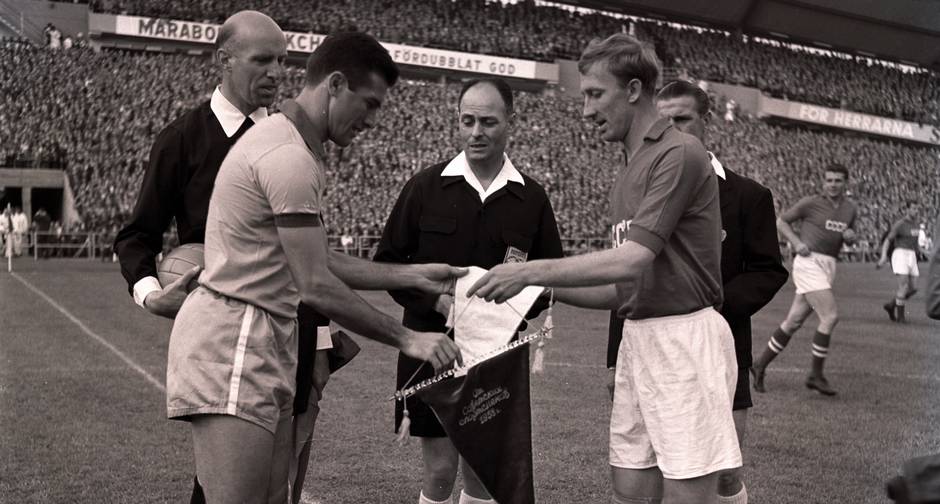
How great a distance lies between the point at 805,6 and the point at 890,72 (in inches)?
394

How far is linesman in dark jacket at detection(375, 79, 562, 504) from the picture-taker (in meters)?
4.64

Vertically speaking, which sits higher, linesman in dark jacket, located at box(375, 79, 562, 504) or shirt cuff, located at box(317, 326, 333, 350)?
linesman in dark jacket, located at box(375, 79, 562, 504)

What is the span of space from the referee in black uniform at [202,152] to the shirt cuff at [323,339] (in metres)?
0.12

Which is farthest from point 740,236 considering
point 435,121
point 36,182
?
point 435,121

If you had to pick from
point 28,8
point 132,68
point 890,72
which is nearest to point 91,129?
point 132,68

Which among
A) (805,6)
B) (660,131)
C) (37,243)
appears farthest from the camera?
(805,6)

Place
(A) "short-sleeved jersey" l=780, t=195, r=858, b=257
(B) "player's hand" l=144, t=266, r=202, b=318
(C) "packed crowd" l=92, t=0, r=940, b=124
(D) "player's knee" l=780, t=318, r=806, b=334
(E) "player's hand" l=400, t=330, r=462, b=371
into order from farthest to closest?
(C) "packed crowd" l=92, t=0, r=940, b=124, (A) "short-sleeved jersey" l=780, t=195, r=858, b=257, (D) "player's knee" l=780, t=318, r=806, b=334, (B) "player's hand" l=144, t=266, r=202, b=318, (E) "player's hand" l=400, t=330, r=462, b=371

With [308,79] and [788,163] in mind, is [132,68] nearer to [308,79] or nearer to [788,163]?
[788,163]

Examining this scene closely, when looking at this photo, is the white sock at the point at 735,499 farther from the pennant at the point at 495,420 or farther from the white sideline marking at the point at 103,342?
the white sideline marking at the point at 103,342

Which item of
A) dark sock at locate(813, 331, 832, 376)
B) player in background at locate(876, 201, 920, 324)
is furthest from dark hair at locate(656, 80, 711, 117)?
player in background at locate(876, 201, 920, 324)

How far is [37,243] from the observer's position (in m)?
30.4

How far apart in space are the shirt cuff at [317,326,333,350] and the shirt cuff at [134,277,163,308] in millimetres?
711

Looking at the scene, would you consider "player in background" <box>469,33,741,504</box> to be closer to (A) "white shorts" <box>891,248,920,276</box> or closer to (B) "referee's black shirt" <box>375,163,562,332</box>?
(B) "referee's black shirt" <box>375,163,562,332</box>

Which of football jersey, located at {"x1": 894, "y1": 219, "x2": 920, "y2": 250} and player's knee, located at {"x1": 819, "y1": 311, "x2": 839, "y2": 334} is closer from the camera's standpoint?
player's knee, located at {"x1": 819, "y1": 311, "x2": 839, "y2": 334}
